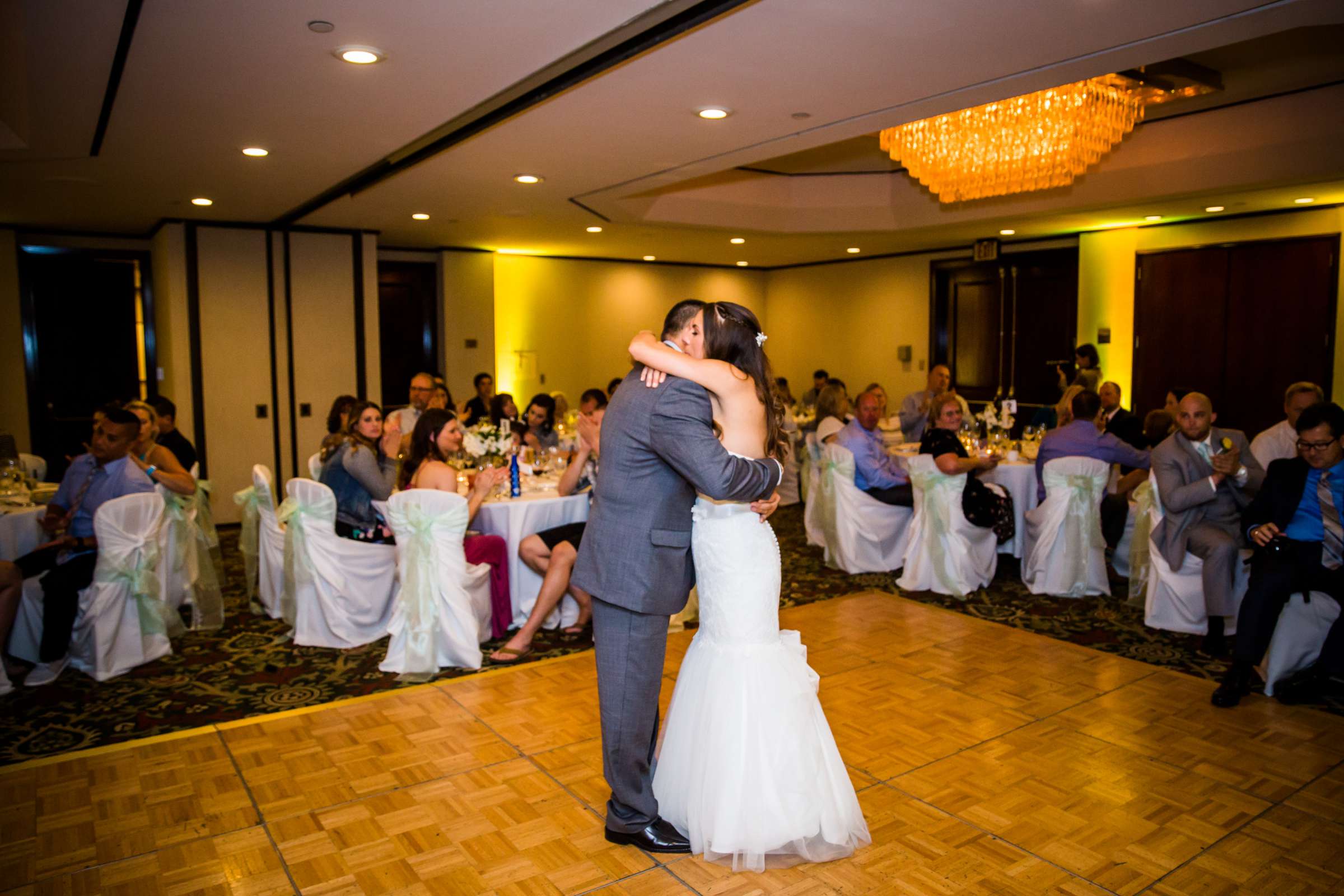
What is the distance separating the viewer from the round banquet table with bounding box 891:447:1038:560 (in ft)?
22.4

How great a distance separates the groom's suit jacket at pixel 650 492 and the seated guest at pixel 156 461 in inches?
153

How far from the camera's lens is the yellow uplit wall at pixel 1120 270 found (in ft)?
33.8

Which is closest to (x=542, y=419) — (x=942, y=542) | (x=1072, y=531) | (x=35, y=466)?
(x=942, y=542)

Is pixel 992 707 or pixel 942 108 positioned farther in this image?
pixel 942 108

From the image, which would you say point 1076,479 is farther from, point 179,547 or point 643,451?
point 179,547

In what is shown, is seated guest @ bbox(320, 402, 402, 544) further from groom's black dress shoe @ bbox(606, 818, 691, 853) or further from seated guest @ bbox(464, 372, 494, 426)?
seated guest @ bbox(464, 372, 494, 426)

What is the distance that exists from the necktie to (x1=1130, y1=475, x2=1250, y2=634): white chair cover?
2.77 feet

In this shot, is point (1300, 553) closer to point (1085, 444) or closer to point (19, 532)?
point (1085, 444)

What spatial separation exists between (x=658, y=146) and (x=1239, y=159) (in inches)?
192

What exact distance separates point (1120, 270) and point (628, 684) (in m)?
10.3

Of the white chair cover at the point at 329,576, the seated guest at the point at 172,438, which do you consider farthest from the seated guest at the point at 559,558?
the seated guest at the point at 172,438

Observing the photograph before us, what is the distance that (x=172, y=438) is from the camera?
6738mm

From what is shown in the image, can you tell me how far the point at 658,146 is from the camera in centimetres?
601

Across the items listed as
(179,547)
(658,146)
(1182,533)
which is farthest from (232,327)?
(1182,533)
